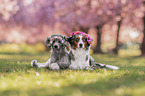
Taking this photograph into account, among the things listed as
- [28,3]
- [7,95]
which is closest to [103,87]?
[7,95]

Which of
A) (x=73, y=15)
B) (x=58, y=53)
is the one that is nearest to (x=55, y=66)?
(x=58, y=53)

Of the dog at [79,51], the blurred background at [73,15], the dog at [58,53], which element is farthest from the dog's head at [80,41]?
the blurred background at [73,15]

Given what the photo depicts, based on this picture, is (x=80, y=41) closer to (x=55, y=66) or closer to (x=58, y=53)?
(x=58, y=53)

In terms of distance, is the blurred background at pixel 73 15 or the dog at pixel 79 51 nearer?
the dog at pixel 79 51

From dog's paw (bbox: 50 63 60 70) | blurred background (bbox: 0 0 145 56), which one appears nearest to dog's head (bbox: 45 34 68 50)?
dog's paw (bbox: 50 63 60 70)

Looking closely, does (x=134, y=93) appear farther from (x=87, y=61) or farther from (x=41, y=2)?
(x=41, y=2)

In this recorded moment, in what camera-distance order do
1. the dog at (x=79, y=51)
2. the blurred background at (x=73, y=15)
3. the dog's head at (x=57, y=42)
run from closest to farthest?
the dog's head at (x=57, y=42)
the dog at (x=79, y=51)
the blurred background at (x=73, y=15)

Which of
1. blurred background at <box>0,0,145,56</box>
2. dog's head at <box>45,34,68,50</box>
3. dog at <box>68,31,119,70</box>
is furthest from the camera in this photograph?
blurred background at <box>0,0,145,56</box>

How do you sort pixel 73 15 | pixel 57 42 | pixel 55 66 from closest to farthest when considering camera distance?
1. pixel 57 42
2. pixel 55 66
3. pixel 73 15

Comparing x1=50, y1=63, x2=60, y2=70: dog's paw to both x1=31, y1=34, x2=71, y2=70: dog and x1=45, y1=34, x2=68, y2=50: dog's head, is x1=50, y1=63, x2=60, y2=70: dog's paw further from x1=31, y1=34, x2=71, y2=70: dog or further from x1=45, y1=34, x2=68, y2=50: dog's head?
x1=45, y1=34, x2=68, y2=50: dog's head

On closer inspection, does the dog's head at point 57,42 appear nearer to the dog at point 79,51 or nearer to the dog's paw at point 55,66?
the dog at point 79,51

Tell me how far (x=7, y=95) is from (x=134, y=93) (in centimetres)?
221

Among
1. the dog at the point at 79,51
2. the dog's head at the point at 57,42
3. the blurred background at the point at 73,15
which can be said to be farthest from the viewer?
the blurred background at the point at 73,15

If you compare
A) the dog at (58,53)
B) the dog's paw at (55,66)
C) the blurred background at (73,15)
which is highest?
the blurred background at (73,15)
